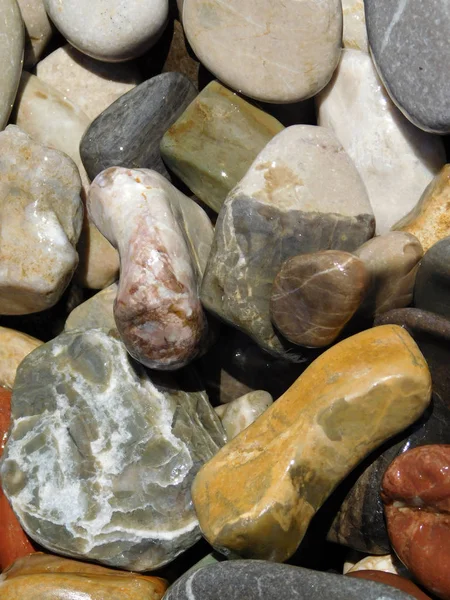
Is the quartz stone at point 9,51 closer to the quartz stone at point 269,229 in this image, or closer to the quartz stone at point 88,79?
the quartz stone at point 88,79

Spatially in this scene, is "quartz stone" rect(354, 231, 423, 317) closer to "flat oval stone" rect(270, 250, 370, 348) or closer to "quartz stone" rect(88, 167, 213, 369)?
"flat oval stone" rect(270, 250, 370, 348)

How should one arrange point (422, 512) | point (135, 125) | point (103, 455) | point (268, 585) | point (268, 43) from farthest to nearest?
point (135, 125) < point (268, 43) < point (103, 455) < point (422, 512) < point (268, 585)

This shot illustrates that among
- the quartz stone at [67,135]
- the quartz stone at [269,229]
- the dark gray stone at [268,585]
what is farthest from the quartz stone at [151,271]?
the dark gray stone at [268,585]

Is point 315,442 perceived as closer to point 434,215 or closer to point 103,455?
point 103,455

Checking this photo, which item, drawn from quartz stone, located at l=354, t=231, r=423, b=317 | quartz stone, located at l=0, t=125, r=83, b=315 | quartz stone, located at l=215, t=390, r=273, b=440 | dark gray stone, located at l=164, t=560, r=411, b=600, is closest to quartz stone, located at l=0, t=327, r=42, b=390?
quartz stone, located at l=0, t=125, r=83, b=315

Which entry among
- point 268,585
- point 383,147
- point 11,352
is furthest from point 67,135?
point 268,585
